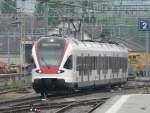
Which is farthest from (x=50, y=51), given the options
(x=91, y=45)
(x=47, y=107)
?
(x=47, y=107)

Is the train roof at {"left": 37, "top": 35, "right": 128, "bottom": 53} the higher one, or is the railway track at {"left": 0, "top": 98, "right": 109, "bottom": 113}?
the train roof at {"left": 37, "top": 35, "right": 128, "bottom": 53}

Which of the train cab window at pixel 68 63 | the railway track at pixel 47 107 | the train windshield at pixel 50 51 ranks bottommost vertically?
the railway track at pixel 47 107

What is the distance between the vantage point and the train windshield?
30.9 metres

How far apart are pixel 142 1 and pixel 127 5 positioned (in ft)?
9.85

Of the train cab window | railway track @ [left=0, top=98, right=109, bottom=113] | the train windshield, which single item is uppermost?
the train windshield

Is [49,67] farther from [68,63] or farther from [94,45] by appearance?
[94,45]

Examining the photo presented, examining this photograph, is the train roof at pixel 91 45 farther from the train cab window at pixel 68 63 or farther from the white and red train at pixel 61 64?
the train cab window at pixel 68 63

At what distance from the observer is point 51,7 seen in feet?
193

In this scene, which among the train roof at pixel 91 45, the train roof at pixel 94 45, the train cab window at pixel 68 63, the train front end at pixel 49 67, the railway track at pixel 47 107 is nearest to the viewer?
the railway track at pixel 47 107

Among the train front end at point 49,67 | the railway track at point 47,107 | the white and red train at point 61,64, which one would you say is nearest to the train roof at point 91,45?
the white and red train at point 61,64

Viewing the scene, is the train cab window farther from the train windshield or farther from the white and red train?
the train windshield

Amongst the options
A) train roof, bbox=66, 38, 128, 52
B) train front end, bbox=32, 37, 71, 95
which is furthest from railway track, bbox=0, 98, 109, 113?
train roof, bbox=66, 38, 128, 52

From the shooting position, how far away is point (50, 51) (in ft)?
102

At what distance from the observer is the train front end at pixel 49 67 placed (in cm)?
3081
